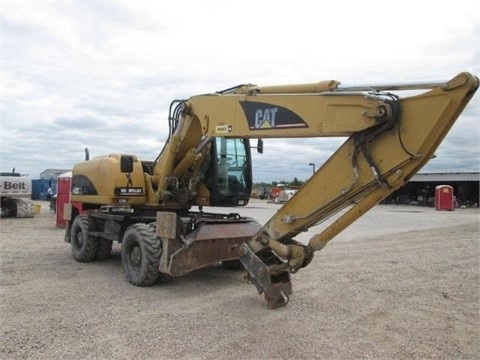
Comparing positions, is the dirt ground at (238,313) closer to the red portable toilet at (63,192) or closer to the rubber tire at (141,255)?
the rubber tire at (141,255)

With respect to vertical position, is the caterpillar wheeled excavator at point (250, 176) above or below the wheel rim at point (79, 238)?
above

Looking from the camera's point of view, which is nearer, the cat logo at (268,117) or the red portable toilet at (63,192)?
the cat logo at (268,117)

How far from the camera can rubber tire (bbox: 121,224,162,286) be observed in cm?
763

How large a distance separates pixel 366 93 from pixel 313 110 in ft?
2.33

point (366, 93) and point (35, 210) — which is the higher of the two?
point (366, 93)

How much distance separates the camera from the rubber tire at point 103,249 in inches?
410

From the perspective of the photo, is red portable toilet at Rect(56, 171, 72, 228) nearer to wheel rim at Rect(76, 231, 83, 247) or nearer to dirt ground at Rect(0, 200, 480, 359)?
dirt ground at Rect(0, 200, 480, 359)

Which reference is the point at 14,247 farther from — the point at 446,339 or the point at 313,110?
the point at 446,339

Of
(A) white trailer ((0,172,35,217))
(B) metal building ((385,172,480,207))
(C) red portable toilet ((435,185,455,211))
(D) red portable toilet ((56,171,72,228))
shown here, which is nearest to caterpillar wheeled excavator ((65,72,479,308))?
(D) red portable toilet ((56,171,72,228))

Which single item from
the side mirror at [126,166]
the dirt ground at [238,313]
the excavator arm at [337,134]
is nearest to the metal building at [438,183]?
the dirt ground at [238,313]

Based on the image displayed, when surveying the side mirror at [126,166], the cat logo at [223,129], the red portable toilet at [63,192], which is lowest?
the red portable toilet at [63,192]

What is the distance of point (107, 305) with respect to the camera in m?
6.66

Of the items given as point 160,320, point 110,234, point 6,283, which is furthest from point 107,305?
point 110,234

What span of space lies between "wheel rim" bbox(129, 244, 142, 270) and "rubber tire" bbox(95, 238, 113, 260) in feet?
7.92
